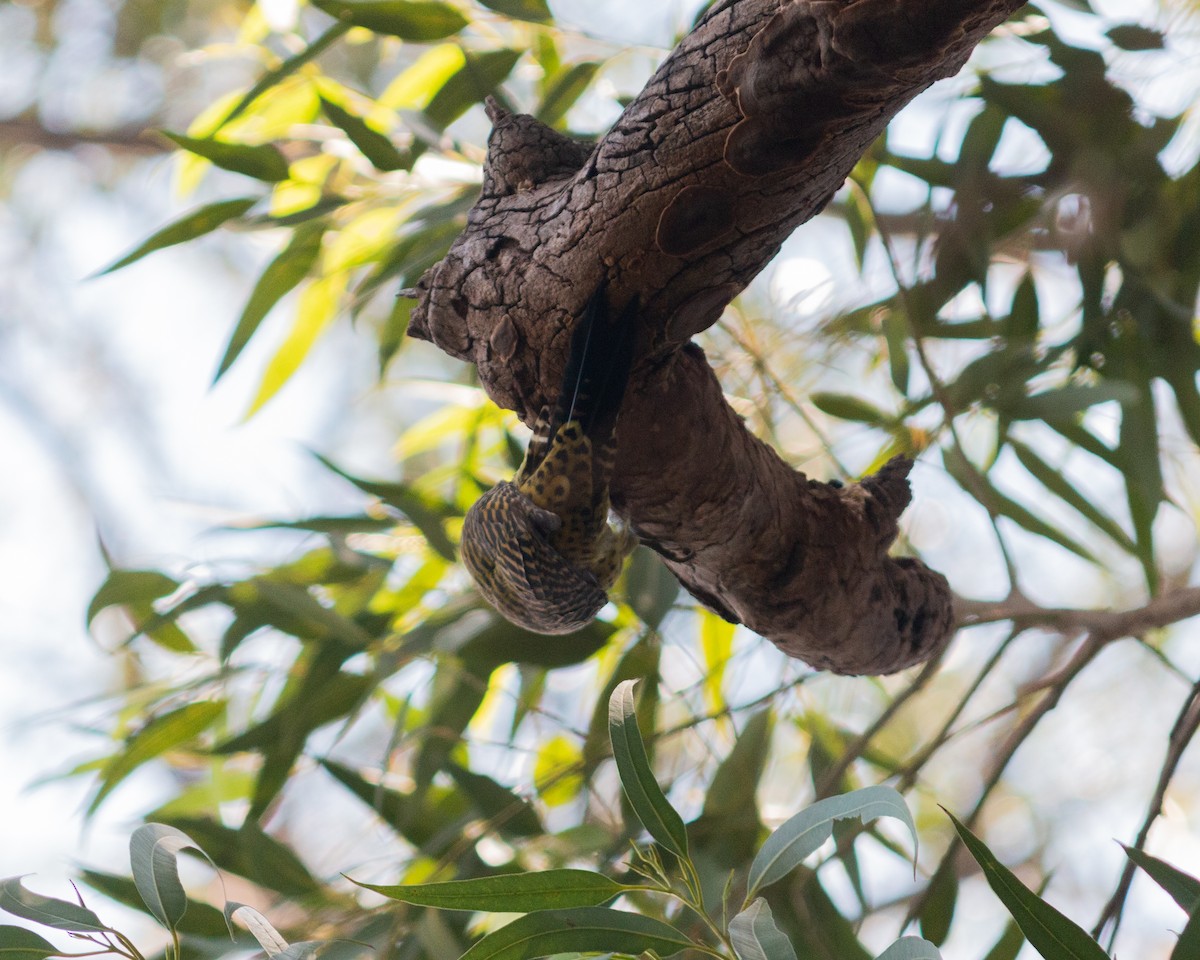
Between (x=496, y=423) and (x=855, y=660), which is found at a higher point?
(x=496, y=423)

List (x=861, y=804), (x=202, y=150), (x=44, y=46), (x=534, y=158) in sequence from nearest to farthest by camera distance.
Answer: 1. (x=861, y=804)
2. (x=534, y=158)
3. (x=202, y=150)
4. (x=44, y=46)

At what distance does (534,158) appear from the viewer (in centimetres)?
64

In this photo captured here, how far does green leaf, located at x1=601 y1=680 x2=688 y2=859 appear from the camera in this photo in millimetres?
568

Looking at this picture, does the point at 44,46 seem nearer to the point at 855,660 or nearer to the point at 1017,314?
the point at 1017,314

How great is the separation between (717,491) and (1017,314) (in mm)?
606

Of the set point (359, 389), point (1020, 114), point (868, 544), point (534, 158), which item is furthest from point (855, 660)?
point (359, 389)

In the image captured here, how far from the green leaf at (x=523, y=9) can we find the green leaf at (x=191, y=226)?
0.32 metres

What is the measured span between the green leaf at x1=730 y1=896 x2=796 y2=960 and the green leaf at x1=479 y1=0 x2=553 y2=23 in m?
0.81

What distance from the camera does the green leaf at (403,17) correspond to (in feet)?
3.29

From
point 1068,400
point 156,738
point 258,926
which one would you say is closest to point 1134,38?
point 1068,400

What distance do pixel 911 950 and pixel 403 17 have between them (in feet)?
3.00

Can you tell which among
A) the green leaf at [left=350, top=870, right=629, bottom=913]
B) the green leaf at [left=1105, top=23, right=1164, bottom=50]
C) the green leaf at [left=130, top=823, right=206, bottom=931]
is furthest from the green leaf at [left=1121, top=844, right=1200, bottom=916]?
the green leaf at [left=1105, top=23, right=1164, bottom=50]

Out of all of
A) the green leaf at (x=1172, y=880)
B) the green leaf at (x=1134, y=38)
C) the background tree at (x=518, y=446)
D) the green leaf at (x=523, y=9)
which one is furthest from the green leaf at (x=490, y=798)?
the green leaf at (x=1134, y=38)

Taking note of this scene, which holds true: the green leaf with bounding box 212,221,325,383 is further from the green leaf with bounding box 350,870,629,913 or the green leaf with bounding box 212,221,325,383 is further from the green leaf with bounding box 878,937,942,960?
the green leaf with bounding box 878,937,942,960
